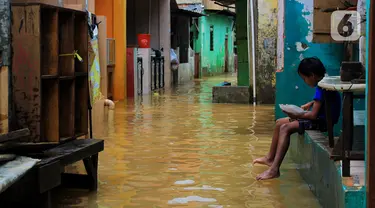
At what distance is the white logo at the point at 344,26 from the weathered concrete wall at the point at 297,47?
2642mm

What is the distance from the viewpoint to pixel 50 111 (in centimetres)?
584

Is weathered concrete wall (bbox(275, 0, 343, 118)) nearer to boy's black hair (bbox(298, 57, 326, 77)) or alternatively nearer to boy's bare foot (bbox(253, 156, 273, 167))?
boy's bare foot (bbox(253, 156, 273, 167))

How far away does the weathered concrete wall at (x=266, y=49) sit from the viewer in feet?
51.4

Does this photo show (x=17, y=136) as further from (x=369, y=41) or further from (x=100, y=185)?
(x=369, y=41)

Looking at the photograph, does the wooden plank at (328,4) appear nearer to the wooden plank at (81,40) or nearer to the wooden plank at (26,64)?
the wooden plank at (81,40)

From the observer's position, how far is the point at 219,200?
6.06 metres

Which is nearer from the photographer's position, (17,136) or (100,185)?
(17,136)

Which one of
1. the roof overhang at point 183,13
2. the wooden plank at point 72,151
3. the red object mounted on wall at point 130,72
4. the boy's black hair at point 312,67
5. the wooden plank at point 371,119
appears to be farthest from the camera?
the roof overhang at point 183,13

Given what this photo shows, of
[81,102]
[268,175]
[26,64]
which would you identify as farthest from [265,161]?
[26,64]

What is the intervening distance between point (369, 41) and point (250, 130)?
6.95 meters

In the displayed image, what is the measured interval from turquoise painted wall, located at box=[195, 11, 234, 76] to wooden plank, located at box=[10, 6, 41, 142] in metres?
31.9

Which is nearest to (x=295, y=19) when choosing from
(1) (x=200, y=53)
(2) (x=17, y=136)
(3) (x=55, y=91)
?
(3) (x=55, y=91)

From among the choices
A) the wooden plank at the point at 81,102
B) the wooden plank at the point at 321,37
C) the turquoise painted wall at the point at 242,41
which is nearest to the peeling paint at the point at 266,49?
the turquoise painted wall at the point at 242,41

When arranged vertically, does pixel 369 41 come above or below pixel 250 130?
above
